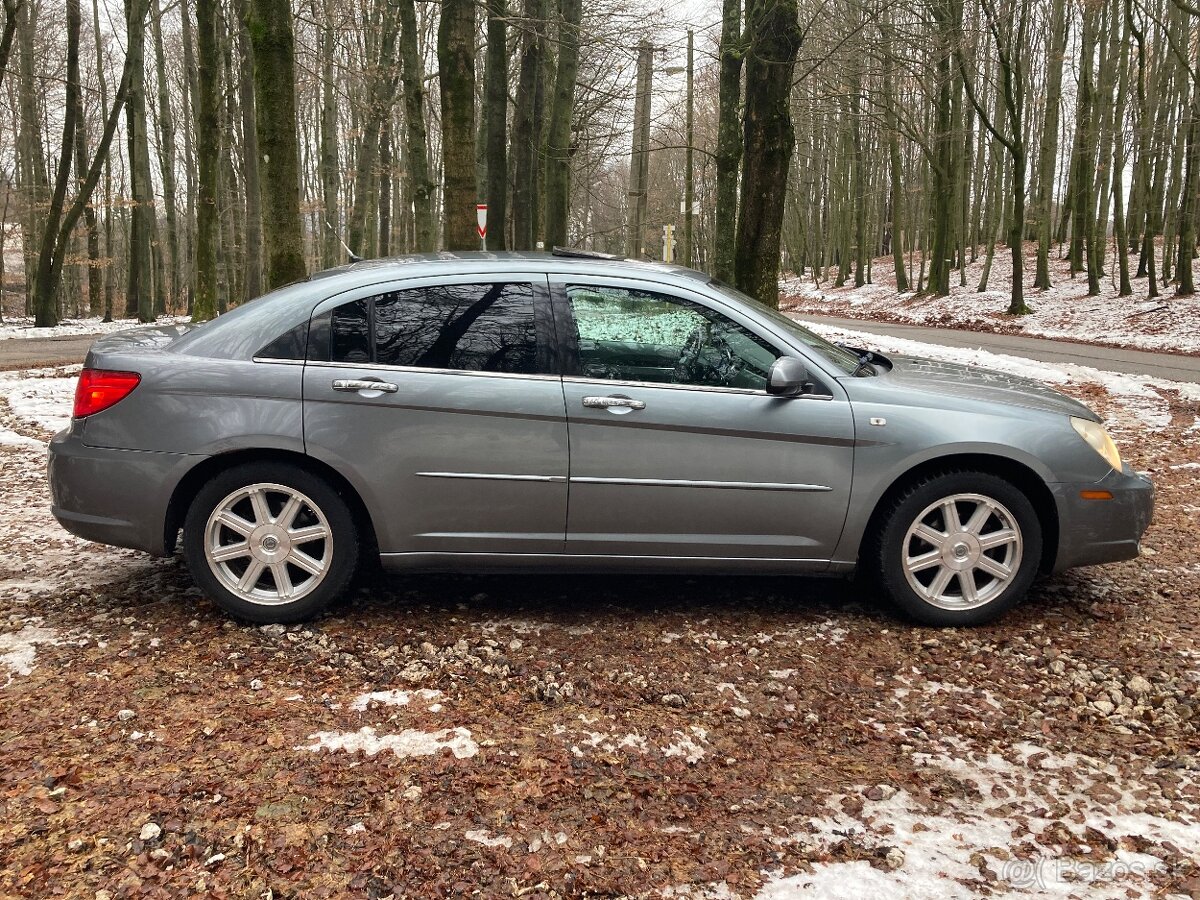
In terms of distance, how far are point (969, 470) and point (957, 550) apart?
1.22ft

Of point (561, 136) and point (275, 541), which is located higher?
point (561, 136)

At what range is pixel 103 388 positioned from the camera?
4.07 metres

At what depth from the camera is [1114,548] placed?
13.8ft

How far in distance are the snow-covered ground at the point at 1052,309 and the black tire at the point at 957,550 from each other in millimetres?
16782

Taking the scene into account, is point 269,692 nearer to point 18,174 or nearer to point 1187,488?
point 1187,488

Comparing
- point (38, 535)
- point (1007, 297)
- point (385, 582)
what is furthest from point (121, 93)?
point (1007, 297)

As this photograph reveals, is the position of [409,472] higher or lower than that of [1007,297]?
lower

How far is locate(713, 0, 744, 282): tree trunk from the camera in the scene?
14789mm

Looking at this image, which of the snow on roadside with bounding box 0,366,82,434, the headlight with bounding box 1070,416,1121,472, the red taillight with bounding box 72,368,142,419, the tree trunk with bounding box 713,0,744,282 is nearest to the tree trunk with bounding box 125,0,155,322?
the snow on roadside with bounding box 0,366,82,434

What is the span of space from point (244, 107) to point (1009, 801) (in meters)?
21.5

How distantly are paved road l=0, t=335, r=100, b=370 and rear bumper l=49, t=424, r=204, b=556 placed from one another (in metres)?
10.4

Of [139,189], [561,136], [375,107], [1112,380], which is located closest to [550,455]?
[1112,380]

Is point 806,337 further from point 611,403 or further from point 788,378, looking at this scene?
point 611,403

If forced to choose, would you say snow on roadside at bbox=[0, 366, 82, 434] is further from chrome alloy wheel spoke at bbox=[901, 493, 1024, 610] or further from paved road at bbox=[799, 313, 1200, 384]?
paved road at bbox=[799, 313, 1200, 384]
